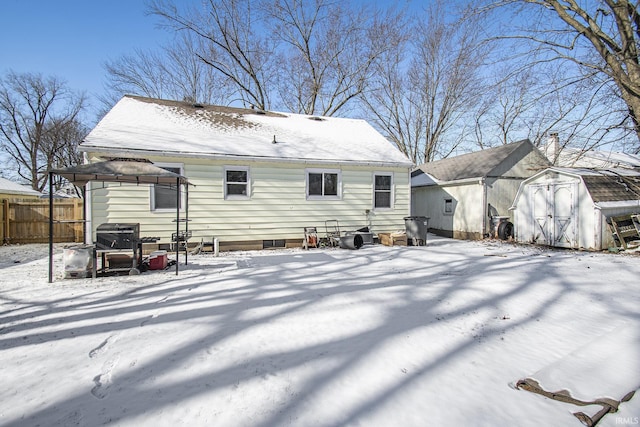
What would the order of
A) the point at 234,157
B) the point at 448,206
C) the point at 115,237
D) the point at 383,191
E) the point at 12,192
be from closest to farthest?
1. the point at 115,237
2. the point at 234,157
3. the point at 383,191
4. the point at 448,206
5. the point at 12,192

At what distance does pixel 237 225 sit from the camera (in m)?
9.84

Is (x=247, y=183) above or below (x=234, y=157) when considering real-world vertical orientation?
below

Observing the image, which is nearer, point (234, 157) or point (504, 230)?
point (234, 157)

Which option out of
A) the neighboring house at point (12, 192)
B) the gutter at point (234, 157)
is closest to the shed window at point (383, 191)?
the gutter at point (234, 157)

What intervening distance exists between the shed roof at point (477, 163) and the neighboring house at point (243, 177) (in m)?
3.85

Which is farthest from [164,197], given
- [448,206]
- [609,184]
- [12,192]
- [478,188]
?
[609,184]

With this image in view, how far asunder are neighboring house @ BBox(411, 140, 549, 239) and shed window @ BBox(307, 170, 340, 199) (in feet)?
20.1

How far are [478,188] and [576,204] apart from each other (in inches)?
143

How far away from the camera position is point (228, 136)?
10859 mm

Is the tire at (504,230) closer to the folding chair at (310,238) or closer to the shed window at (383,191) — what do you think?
the shed window at (383,191)

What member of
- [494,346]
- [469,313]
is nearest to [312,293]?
[469,313]

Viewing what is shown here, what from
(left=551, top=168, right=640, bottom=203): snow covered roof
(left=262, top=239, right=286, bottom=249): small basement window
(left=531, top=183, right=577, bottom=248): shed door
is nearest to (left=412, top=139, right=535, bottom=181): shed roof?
(left=531, top=183, right=577, bottom=248): shed door

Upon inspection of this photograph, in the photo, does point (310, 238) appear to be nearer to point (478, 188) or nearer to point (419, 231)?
point (419, 231)

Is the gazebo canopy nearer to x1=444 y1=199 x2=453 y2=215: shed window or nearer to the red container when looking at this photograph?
the red container
